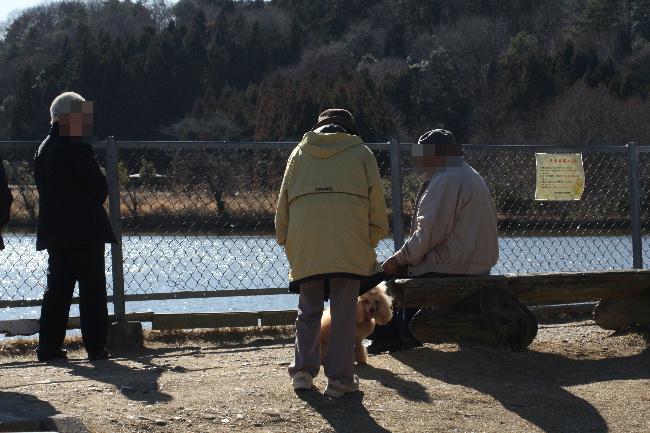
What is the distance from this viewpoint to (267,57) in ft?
217

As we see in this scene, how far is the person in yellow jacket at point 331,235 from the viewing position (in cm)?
476

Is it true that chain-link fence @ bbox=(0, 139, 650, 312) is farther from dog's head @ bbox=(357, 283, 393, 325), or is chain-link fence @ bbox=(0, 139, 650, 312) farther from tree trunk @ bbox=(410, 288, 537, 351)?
dog's head @ bbox=(357, 283, 393, 325)

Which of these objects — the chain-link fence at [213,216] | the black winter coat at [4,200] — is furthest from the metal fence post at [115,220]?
the black winter coat at [4,200]

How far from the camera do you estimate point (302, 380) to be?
193 inches

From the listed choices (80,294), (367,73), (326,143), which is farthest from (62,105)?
(367,73)

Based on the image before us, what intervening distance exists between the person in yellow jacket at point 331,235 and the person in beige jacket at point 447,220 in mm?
935

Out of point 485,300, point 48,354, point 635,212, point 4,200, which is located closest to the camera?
point 4,200

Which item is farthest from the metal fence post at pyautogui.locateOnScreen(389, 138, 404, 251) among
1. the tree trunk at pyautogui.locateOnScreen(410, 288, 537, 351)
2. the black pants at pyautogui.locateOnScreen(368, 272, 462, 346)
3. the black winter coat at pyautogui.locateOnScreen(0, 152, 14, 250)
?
the black winter coat at pyautogui.locateOnScreen(0, 152, 14, 250)

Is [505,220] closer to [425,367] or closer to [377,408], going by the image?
[425,367]

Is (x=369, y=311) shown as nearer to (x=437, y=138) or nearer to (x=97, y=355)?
(x=437, y=138)

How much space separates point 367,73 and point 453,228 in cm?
4706

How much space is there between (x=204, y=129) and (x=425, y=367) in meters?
42.6

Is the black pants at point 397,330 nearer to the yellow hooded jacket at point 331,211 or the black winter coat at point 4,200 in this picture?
the yellow hooded jacket at point 331,211

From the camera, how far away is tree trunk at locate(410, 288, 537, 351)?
5.92m
